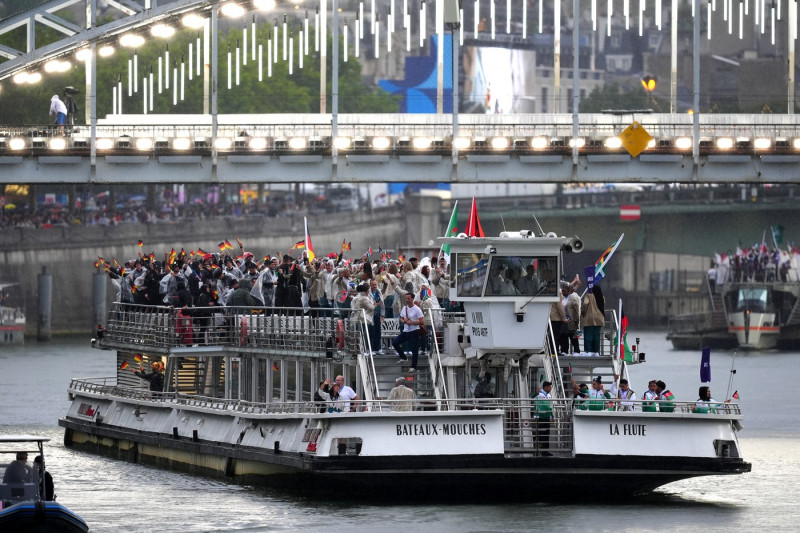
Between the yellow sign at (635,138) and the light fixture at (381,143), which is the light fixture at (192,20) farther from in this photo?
the yellow sign at (635,138)

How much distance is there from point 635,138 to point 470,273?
3078 cm

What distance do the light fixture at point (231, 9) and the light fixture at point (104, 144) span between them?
765 cm

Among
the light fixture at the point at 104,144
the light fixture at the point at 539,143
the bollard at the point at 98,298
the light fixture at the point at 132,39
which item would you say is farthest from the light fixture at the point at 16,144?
the bollard at the point at 98,298

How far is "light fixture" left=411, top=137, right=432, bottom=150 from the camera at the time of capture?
2783 inches

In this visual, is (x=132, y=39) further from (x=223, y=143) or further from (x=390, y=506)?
(x=390, y=506)

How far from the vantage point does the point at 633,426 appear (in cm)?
3675

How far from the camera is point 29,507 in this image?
98.2ft

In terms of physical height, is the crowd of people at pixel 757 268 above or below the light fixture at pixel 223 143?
below

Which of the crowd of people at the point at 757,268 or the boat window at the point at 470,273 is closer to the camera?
the boat window at the point at 470,273

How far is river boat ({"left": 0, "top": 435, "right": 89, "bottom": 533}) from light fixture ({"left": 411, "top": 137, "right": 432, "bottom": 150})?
40.9 metres

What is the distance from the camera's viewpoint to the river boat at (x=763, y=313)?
10612cm

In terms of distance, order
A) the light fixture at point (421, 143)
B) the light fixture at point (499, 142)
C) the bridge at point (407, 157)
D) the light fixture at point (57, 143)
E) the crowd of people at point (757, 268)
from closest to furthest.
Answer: the bridge at point (407, 157)
the light fixture at point (499, 142)
the light fixture at point (421, 143)
the light fixture at point (57, 143)
the crowd of people at point (757, 268)

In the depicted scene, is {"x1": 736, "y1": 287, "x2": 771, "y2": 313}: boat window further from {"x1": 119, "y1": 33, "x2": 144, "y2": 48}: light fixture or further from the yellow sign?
{"x1": 119, "y1": 33, "x2": 144, "y2": 48}: light fixture

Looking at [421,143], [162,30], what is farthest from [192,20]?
[421,143]
